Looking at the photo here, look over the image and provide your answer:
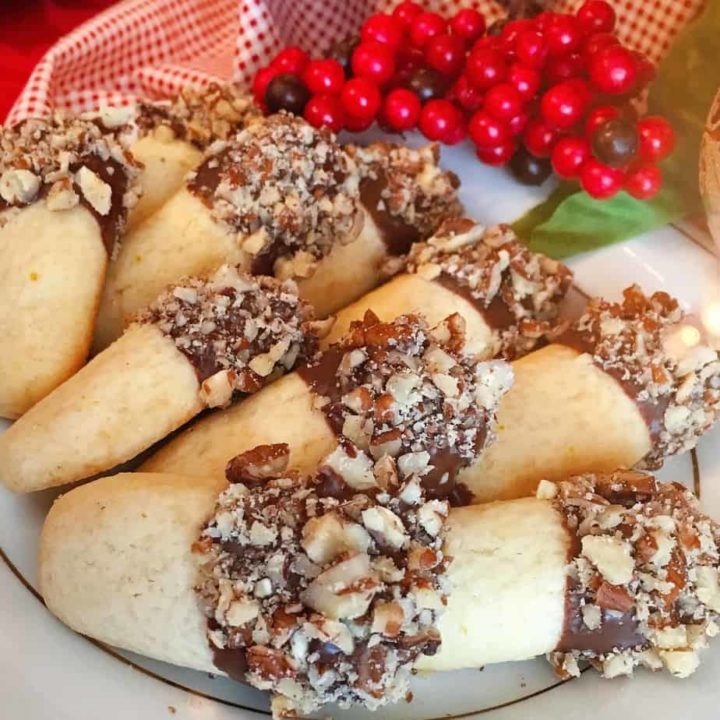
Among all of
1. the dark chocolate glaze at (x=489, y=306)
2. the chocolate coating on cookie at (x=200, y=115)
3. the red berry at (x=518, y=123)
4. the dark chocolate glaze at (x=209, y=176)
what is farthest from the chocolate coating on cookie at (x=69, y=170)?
the red berry at (x=518, y=123)

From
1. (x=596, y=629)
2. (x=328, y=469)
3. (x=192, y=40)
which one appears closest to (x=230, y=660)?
(x=328, y=469)

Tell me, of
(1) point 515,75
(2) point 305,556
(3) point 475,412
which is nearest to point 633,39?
(1) point 515,75

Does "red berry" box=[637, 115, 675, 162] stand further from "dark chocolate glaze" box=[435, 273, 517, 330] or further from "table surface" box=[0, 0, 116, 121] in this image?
"table surface" box=[0, 0, 116, 121]

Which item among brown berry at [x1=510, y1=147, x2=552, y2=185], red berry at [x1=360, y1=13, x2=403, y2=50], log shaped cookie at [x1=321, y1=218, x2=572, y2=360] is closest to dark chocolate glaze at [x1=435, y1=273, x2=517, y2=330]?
log shaped cookie at [x1=321, y1=218, x2=572, y2=360]

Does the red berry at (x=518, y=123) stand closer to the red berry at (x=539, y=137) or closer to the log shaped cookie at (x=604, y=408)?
the red berry at (x=539, y=137)

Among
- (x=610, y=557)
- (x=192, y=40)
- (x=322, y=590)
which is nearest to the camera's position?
(x=322, y=590)

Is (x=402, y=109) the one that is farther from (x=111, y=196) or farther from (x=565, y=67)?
(x=111, y=196)
